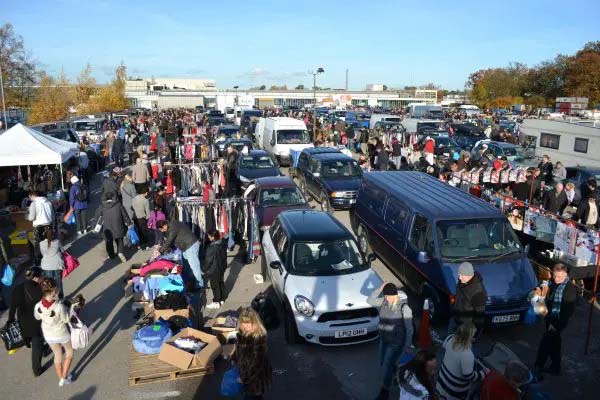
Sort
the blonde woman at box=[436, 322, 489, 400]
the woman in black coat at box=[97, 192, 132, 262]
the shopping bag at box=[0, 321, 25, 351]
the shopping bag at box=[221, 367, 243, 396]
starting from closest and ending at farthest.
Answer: the blonde woman at box=[436, 322, 489, 400] → the shopping bag at box=[221, 367, 243, 396] → the shopping bag at box=[0, 321, 25, 351] → the woman in black coat at box=[97, 192, 132, 262]

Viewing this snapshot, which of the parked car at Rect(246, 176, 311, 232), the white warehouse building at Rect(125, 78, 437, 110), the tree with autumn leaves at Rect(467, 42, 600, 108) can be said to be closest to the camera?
the parked car at Rect(246, 176, 311, 232)

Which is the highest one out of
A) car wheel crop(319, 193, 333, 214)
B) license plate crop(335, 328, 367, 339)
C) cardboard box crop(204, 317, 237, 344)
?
car wheel crop(319, 193, 333, 214)

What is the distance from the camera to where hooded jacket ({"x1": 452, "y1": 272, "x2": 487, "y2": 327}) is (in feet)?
21.3

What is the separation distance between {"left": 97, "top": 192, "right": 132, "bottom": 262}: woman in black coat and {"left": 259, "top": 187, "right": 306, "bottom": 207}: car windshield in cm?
339

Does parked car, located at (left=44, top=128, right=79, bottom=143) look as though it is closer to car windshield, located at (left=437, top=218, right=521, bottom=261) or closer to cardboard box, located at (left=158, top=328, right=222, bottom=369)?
cardboard box, located at (left=158, top=328, right=222, bottom=369)

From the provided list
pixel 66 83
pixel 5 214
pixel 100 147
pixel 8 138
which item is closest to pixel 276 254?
pixel 5 214

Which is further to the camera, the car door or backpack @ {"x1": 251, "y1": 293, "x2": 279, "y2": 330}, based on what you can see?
the car door

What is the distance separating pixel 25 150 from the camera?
44.9ft

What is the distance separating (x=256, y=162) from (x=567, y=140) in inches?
510

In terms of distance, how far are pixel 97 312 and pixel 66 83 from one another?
1995 inches

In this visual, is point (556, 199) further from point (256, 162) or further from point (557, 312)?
point (256, 162)

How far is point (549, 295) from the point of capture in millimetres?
6660

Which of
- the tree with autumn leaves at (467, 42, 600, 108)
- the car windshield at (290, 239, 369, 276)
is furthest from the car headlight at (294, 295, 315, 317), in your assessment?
the tree with autumn leaves at (467, 42, 600, 108)

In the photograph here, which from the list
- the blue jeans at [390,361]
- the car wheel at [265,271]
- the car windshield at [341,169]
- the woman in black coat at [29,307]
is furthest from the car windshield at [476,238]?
the car windshield at [341,169]
